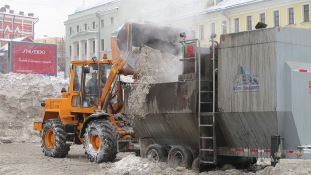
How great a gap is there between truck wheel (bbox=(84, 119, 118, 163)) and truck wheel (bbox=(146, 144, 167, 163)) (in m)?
1.29

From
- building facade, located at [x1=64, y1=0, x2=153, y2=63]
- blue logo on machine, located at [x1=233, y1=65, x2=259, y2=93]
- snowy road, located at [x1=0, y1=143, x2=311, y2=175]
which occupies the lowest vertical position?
snowy road, located at [x1=0, y1=143, x2=311, y2=175]

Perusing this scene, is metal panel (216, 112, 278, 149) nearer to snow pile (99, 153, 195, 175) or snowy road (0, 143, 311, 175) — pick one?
snowy road (0, 143, 311, 175)

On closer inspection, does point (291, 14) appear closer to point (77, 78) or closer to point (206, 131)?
point (77, 78)

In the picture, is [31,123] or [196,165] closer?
[196,165]

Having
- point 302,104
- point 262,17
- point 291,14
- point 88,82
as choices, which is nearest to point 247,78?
point 302,104

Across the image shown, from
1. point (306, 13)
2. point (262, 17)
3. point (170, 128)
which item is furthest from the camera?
point (262, 17)

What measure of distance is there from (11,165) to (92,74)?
3286 millimetres

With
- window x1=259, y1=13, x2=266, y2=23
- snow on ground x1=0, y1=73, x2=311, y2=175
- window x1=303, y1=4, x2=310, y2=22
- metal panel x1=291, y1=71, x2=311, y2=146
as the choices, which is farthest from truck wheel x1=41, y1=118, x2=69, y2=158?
window x1=259, y1=13, x2=266, y2=23

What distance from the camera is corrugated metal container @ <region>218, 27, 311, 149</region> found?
28.2 ft

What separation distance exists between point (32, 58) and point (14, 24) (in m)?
55.0

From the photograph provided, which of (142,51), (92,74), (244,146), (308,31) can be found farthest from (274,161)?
(92,74)

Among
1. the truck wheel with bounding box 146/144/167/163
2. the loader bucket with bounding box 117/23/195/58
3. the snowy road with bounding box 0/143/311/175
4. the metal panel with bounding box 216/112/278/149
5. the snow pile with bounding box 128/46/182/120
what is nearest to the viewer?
the metal panel with bounding box 216/112/278/149

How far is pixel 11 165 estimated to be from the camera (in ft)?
40.3

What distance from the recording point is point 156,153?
36.4 feet
